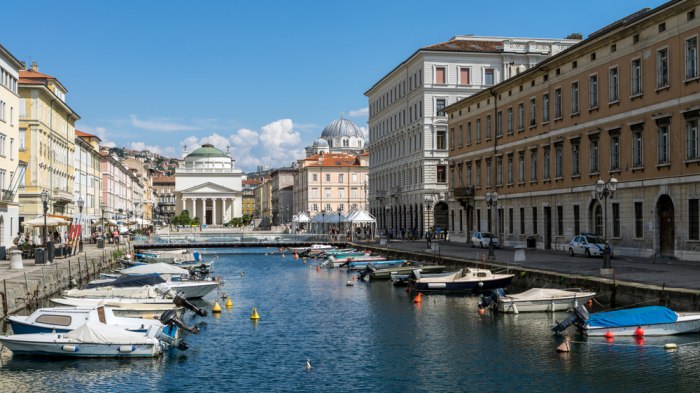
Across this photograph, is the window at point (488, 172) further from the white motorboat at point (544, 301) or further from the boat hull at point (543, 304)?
the boat hull at point (543, 304)

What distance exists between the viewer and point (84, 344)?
2577 centimetres

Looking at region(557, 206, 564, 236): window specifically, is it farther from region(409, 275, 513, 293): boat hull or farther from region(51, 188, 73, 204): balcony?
region(51, 188, 73, 204): balcony

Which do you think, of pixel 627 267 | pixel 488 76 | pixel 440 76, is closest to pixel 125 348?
pixel 627 267

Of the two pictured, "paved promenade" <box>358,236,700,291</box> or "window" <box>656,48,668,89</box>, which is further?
"window" <box>656,48,668,89</box>

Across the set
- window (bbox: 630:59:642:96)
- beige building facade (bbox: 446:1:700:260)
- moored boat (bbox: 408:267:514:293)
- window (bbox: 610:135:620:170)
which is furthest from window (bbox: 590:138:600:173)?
moored boat (bbox: 408:267:514:293)

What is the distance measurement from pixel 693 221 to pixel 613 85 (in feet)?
37.3

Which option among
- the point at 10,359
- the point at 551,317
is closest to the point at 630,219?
the point at 551,317

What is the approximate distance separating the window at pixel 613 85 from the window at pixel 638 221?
264 inches

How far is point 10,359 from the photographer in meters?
25.8

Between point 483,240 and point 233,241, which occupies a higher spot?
point 483,240

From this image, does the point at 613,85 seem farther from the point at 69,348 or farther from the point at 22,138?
the point at 22,138

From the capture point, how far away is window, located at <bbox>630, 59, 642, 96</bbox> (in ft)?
155

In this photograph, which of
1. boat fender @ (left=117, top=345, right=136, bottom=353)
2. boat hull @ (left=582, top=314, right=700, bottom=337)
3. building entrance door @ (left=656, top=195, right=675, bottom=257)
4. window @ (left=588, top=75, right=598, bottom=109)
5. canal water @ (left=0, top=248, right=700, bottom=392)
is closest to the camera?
canal water @ (left=0, top=248, right=700, bottom=392)

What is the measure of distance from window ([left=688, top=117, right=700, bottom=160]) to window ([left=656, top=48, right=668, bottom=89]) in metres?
2.98
